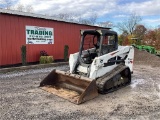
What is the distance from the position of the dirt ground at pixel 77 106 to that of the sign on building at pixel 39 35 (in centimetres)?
501

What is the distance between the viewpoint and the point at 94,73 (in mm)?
5930

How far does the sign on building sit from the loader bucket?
17.3 ft

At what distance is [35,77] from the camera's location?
8234 millimetres

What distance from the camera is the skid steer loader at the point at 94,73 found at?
5.68 metres

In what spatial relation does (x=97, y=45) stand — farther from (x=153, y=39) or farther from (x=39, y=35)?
(x=153, y=39)

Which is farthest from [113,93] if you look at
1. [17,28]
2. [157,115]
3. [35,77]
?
[17,28]

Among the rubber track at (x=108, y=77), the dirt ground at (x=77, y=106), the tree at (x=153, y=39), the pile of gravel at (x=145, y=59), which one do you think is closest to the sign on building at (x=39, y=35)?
the dirt ground at (x=77, y=106)

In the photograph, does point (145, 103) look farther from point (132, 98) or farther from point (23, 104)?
point (23, 104)

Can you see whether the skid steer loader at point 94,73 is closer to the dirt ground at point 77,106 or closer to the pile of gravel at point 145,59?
the dirt ground at point 77,106

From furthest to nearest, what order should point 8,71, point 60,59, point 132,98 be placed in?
point 60,59
point 8,71
point 132,98

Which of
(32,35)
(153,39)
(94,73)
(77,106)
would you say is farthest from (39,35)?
(153,39)

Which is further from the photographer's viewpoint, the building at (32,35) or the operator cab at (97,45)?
the building at (32,35)

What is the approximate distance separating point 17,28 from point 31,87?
16.7 feet

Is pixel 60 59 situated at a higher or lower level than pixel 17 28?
lower
